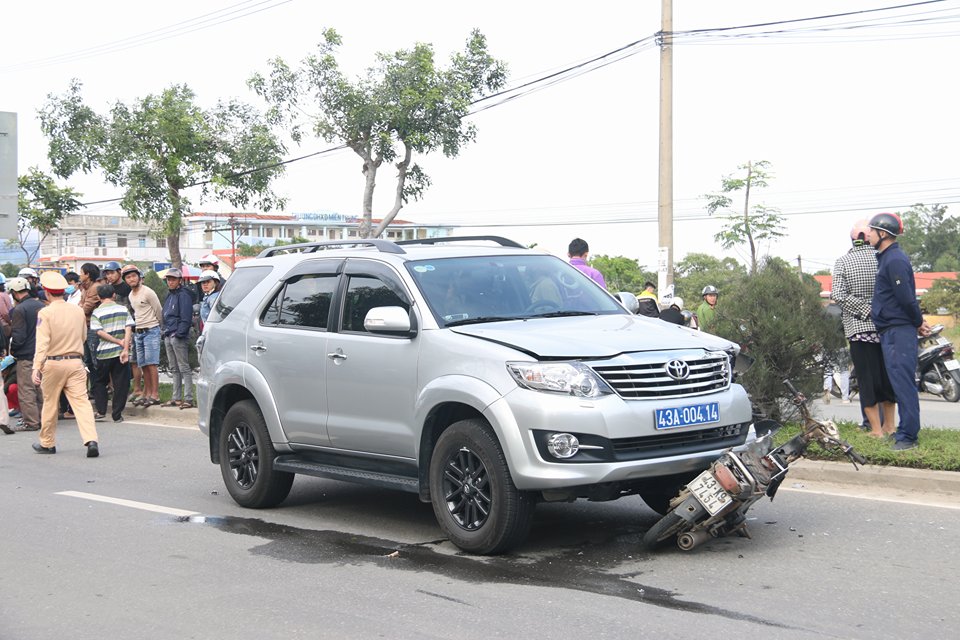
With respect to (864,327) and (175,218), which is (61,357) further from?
(175,218)

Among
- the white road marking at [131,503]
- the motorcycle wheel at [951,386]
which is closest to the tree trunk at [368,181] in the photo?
the motorcycle wheel at [951,386]

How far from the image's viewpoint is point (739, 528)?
6.73 m

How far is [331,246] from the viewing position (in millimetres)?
8383

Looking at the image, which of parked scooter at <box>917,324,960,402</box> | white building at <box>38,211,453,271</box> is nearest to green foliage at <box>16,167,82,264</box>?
parked scooter at <box>917,324,960,402</box>

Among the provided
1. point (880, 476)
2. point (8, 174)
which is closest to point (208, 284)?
point (8, 174)

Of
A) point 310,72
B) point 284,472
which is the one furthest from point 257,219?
point 284,472

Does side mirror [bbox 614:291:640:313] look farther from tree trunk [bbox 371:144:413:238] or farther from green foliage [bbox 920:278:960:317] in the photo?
green foliage [bbox 920:278:960:317]

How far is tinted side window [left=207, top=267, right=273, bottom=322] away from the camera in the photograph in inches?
342

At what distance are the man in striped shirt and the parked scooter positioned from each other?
1217 cm

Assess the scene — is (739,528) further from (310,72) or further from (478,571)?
(310,72)

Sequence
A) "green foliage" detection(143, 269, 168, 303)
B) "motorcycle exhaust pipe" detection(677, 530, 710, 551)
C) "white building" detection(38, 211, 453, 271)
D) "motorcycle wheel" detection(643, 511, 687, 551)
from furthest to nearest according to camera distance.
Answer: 1. "white building" detection(38, 211, 453, 271)
2. "green foliage" detection(143, 269, 168, 303)
3. "motorcycle exhaust pipe" detection(677, 530, 710, 551)
4. "motorcycle wheel" detection(643, 511, 687, 551)

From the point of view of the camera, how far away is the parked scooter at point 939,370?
17.0 meters

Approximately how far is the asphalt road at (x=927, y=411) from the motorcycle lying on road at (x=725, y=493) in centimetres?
705

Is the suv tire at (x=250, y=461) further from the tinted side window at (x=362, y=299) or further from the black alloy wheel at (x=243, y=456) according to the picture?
the tinted side window at (x=362, y=299)
